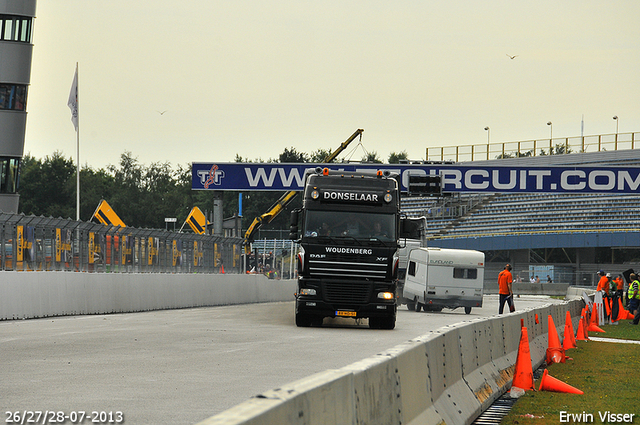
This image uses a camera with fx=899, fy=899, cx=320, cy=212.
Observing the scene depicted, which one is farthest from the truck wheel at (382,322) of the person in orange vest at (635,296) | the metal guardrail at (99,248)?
the person in orange vest at (635,296)

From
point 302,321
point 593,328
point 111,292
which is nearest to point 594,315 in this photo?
point 593,328

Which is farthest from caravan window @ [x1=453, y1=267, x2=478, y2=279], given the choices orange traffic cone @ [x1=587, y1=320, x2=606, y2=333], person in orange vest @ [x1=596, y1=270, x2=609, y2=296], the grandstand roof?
the grandstand roof

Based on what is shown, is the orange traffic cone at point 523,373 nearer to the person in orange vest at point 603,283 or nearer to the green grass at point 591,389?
the green grass at point 591,389

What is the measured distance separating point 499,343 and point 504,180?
107 feet

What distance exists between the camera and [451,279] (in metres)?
33.7

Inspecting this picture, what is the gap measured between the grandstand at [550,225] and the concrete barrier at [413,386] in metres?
54.0

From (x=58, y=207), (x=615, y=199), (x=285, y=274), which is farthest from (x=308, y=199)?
(x=58, y=207)

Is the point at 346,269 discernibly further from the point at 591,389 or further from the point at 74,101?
the point at 74,101

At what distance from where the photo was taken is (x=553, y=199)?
72.5 meters

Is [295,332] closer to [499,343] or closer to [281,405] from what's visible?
[499,343]

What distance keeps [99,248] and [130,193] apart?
335 ft

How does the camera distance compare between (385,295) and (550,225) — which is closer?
(385,295)

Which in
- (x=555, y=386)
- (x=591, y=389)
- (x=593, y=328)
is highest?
(x=555, y=386)

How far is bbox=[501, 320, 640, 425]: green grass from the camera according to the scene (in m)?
9.84
